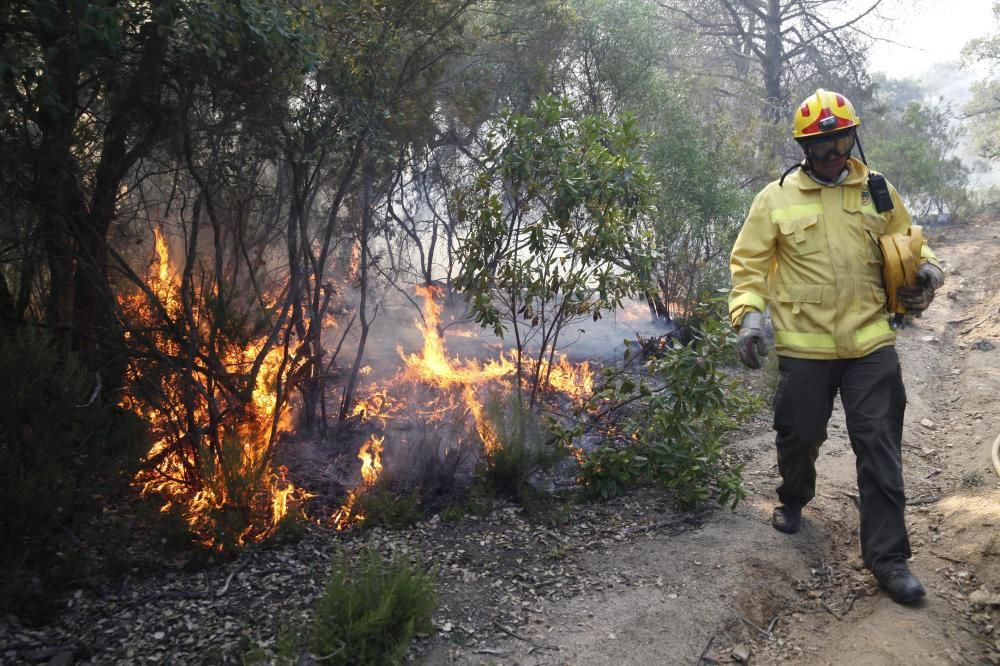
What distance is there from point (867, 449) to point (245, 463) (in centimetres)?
310

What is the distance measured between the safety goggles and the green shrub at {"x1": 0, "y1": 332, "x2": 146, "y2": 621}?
140 inches

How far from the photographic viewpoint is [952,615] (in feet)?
9.93

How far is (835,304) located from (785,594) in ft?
4.45

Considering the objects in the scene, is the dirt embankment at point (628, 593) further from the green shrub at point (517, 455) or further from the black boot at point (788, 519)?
the green shrub at point (517, 455)

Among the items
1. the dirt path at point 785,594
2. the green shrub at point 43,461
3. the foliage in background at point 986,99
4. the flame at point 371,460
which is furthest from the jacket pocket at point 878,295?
the foliage in background at point 986,99

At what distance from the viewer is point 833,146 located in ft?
10.9

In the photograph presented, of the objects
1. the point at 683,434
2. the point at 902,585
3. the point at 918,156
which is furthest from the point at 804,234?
the point at 918,156

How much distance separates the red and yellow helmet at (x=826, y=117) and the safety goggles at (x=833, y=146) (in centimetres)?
4

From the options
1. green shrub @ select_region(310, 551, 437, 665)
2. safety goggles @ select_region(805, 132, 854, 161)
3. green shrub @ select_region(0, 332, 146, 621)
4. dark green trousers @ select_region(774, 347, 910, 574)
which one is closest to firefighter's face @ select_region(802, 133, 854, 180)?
safety goggles @ select_region(805, 132, 854, 161)

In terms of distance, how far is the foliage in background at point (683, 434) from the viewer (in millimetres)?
4117

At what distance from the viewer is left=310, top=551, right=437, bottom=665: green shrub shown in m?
2.69

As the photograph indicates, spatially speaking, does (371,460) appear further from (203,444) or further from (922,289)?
(922,289)

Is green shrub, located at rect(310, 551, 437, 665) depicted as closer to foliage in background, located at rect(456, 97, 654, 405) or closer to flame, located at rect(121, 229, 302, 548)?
flame, located at rect(121, 229, 302, 548)

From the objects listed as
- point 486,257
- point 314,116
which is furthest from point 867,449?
point 314,116
